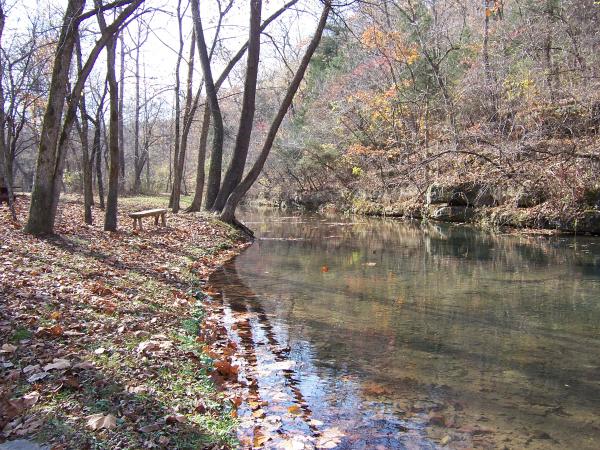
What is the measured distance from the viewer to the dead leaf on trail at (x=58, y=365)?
14.1 feet

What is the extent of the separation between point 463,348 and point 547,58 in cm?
2169

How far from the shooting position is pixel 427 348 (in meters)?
6.17

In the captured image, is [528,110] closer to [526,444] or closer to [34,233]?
[34,233]

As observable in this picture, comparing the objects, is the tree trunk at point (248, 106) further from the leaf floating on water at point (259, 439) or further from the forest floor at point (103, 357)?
the leaf floating on water at point (259, 439)

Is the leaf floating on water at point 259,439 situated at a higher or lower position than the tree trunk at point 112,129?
lower

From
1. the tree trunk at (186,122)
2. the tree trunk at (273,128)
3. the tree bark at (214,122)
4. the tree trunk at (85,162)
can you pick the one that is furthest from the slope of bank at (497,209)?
the tree trunk at (85,162)

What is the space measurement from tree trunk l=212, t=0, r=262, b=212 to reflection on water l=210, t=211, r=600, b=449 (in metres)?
5.58

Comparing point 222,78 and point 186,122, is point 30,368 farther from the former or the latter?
point 186,122

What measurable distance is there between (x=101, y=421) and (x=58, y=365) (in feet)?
3.41

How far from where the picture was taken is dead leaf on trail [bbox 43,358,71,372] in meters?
4.29

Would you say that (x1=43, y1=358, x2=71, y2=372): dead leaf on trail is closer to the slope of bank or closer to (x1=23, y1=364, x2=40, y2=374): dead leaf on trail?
(x1=23, y1=364, x2=40, y2=374): dead leaf on trail

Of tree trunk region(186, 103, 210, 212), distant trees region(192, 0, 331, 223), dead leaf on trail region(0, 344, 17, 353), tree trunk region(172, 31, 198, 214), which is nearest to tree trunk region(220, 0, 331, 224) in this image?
distant trees region(192, 0, 331, 223)

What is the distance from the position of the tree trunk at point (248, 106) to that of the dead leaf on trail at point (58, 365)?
12628 mm

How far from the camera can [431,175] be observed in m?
26.9
